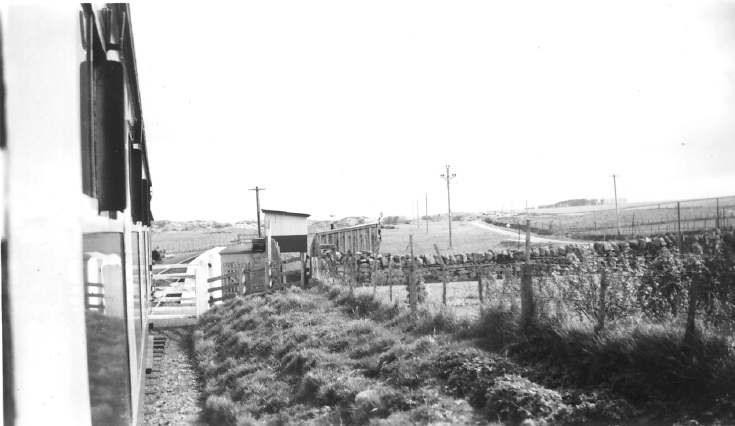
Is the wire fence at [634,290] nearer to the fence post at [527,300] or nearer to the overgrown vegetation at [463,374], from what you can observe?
the fence post at [527,300]

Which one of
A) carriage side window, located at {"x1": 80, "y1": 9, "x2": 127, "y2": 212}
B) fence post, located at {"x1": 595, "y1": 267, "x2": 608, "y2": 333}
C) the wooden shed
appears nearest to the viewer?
carriage side window, located at {"x1": 80, "y1": 9, "x2": 127, "y2": 212}

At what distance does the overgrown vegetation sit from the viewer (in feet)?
13.9

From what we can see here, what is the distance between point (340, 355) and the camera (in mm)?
7059

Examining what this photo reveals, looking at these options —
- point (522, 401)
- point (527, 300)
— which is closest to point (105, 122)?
point (522, 401)

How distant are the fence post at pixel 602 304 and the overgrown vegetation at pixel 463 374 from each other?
0.58 ft

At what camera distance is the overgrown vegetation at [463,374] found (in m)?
4.25

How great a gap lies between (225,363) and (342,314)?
99.4 inches

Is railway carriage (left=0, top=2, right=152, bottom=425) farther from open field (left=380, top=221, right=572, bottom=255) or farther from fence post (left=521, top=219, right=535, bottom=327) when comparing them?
open field (left=380, top=221, right=572, bottom=255)

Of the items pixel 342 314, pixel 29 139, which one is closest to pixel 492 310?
pixel 342 314

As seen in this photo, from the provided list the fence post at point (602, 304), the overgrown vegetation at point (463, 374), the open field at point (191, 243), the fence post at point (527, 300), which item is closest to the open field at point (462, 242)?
the overgrown vegetation at point (463, 374)

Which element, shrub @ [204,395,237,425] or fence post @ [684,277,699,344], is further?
shrub @ [204,395,237,425]

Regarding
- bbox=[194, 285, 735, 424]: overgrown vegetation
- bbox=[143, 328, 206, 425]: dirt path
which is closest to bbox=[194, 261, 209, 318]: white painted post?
bbox=[143, 328, 206, 425]: dirt path

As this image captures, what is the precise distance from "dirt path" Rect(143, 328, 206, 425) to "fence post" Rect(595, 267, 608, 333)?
4625 millimetres

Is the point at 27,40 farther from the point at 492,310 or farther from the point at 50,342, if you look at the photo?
the point at 492,310
